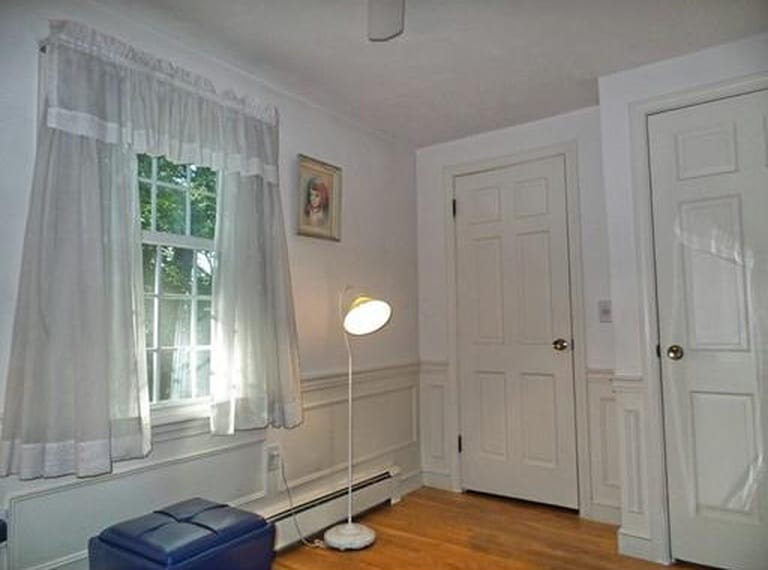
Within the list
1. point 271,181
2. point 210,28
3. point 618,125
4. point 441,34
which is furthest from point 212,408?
point 618,125

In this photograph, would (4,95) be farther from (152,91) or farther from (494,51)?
(494,51)

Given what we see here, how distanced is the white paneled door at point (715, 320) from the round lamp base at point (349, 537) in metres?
1.47

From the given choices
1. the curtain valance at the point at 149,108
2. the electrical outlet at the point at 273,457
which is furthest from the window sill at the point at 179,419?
the curtain valance at the point at 149,108

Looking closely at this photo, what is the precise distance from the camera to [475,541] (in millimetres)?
2777

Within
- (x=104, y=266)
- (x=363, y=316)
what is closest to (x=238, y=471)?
(x=363, y=316)

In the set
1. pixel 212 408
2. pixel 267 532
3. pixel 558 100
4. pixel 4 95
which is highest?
pixel 558 100

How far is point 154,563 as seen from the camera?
1.65m

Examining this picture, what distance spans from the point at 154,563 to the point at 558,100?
9.62 feet

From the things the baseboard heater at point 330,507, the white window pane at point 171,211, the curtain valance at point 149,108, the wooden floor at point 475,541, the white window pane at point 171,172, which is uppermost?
the curtain valance at point 149,108

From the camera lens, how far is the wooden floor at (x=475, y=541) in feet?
8.24

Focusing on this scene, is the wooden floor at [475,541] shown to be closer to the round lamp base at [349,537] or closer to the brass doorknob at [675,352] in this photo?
the round lamp base at [349,537]

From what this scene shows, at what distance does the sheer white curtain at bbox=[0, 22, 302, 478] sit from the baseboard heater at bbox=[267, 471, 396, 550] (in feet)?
1.82

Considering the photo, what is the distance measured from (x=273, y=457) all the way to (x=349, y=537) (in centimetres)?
55

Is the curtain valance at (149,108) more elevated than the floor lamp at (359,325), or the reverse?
the curtain valance at (149,108)
